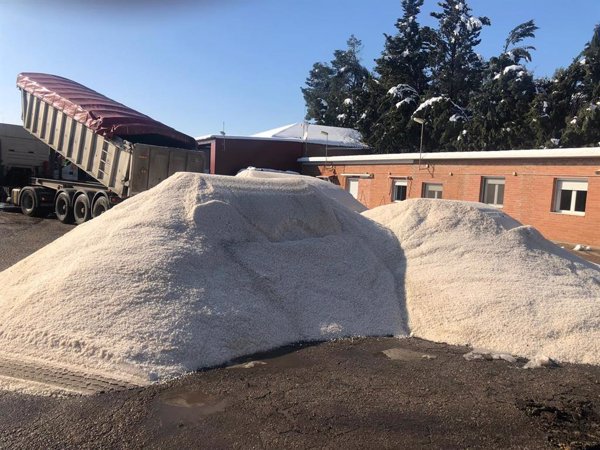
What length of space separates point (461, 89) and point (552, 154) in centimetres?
2190

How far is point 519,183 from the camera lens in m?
20.3

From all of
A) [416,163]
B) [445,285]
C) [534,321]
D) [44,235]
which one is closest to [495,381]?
[534,321]

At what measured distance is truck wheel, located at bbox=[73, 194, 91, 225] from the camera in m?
16.7

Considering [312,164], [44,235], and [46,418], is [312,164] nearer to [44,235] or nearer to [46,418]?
[44,235]

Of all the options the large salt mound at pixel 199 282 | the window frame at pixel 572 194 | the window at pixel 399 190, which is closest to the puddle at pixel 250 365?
the large salt mound at pixel 199 282

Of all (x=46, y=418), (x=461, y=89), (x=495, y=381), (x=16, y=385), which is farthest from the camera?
(x=461, y=89)

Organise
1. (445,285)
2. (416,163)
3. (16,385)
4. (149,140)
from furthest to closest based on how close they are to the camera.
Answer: (416,163), (149,140), (445,285), (16,385)

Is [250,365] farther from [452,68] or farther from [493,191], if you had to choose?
[452,68]

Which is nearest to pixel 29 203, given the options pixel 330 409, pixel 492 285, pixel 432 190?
pixel 432 190

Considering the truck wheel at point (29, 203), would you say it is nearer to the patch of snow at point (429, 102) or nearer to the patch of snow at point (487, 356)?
the patch of snow at point (487, 356)

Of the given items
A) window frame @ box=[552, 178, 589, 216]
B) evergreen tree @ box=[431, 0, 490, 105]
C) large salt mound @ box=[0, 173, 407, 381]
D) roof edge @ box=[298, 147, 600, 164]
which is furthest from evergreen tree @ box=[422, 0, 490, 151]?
large salt mound @ box=[0, 173, 407, 381]

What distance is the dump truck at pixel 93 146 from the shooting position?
49.3ft

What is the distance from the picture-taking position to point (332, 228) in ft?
29.3

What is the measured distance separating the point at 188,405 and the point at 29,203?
1728 cm
